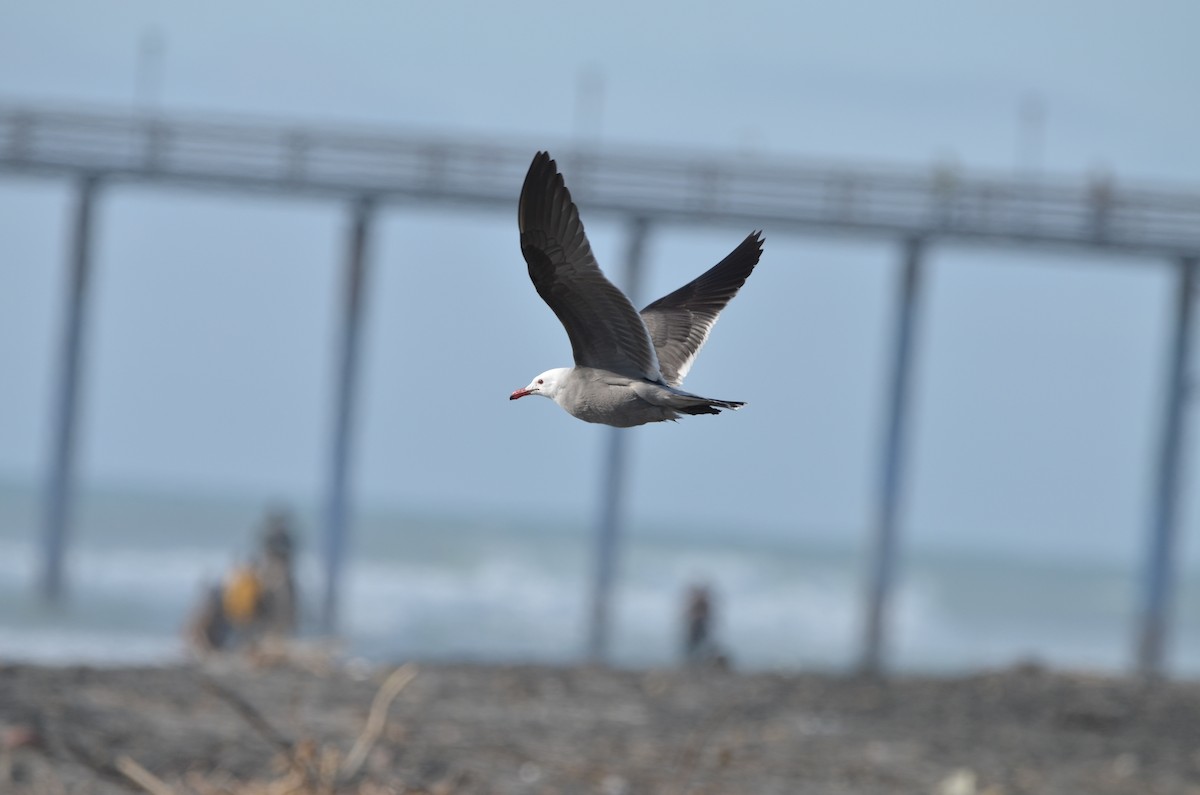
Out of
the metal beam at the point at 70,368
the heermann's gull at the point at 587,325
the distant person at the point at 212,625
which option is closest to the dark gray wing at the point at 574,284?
the heermann's gull at the point at 587,325

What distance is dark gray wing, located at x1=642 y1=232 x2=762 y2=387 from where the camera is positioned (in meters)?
3.05

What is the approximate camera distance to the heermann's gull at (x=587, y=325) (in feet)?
8.61

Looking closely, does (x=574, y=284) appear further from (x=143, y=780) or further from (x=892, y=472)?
(x=892, y=472)

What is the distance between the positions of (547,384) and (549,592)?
56.6 meters

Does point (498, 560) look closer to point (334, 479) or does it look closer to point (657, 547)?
point (657, 547)

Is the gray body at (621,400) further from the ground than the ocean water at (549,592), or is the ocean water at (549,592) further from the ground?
the gray body at (621,400)

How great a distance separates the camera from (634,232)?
19.6 metres

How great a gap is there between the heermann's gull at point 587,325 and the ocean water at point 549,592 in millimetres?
16694

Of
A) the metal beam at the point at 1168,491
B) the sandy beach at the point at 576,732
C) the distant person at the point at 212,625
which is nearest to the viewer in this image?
the sandy beach at the point at 576,732

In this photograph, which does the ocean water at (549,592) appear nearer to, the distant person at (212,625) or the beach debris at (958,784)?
the distant person at (212,625)

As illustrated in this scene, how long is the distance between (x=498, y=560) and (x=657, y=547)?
11631mm

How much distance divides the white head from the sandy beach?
5336 millimetres

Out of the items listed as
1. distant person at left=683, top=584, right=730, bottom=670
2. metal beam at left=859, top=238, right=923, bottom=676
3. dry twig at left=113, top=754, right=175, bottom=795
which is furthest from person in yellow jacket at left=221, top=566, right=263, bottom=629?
dry twig at left=113, top=754, right=175, bottom=795

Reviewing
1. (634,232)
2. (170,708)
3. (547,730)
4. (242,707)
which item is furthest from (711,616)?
(242,707)
